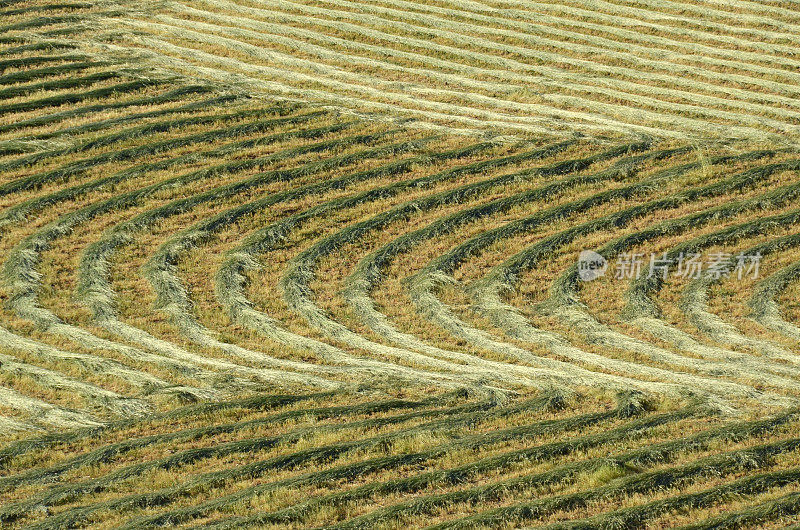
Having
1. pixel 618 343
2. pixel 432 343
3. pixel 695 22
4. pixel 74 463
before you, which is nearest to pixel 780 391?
pixel 618 343

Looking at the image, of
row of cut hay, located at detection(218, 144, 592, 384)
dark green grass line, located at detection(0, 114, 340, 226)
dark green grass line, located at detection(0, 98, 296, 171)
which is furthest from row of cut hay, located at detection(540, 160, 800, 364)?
dark green grass line, located at detection(0, 98, 296, 171)

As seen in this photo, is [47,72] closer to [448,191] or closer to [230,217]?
[230,217]

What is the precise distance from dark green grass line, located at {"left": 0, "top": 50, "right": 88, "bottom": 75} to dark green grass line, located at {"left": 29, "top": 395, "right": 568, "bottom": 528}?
31.3m

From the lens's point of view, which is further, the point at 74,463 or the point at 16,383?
the point at 16,383

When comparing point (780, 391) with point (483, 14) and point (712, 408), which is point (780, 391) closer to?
point (712, 408)

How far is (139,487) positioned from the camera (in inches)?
749

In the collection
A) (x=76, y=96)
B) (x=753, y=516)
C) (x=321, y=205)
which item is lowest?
(x=753, y=516)

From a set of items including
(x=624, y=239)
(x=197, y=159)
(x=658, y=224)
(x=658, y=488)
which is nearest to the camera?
(x=658, y=488)

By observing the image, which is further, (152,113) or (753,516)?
(152,113)

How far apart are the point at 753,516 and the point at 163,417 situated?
517 inches

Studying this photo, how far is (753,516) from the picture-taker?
1659 cm

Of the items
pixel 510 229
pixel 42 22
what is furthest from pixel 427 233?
pixel 42 22

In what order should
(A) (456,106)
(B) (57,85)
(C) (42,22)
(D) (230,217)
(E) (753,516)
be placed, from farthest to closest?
(C) (42,22) < (B) (57,85) < (A) (456,106) < (D) (230,217) < (E) (753,516)

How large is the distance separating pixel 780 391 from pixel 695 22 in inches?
1228
